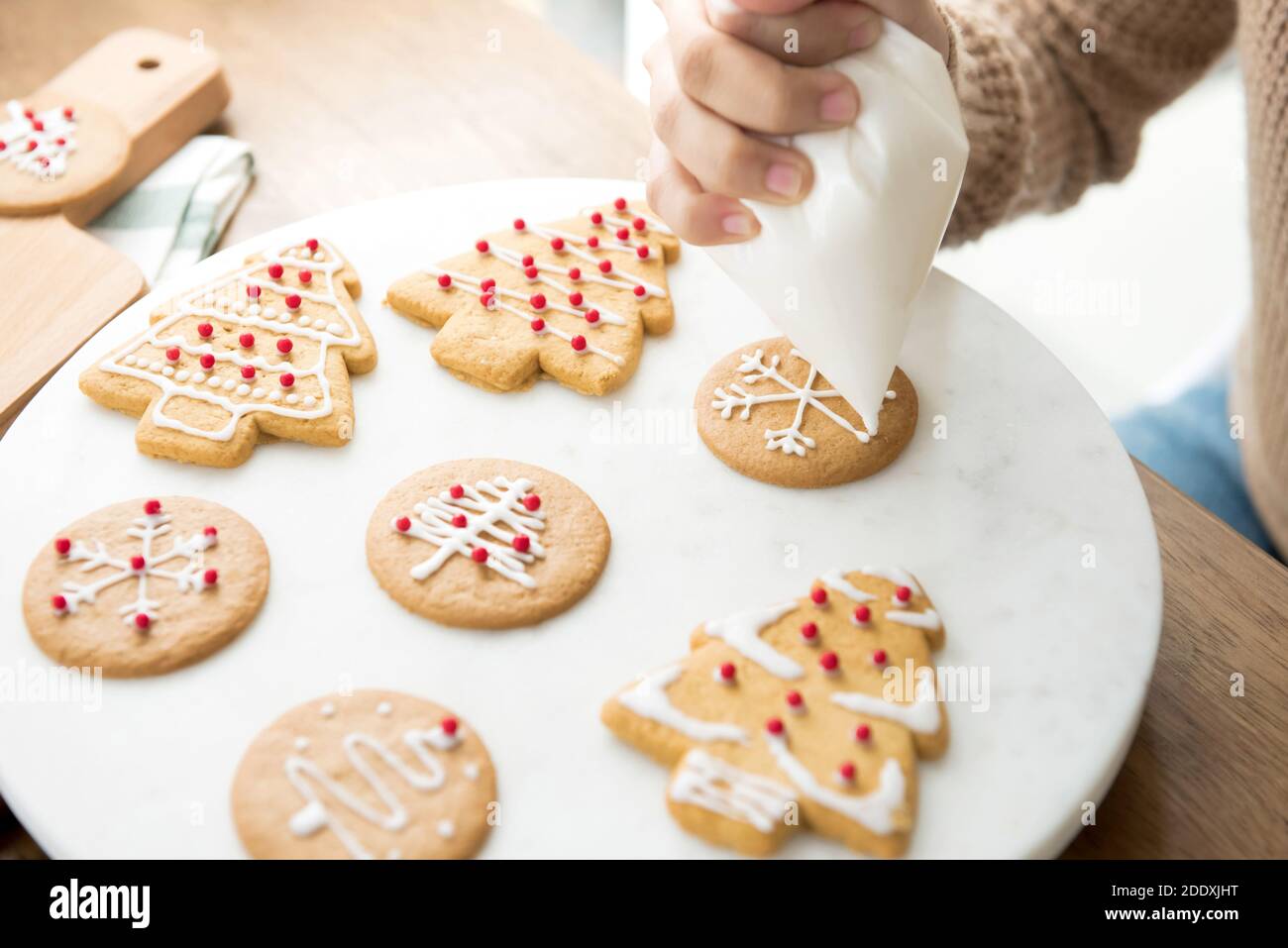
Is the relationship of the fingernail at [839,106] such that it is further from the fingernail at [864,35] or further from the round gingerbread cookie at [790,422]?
the round gingerbread cookie at [790,422]

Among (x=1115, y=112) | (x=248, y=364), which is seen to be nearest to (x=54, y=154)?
(x=248, y=364)

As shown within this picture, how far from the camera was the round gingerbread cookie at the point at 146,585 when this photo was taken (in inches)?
33.0

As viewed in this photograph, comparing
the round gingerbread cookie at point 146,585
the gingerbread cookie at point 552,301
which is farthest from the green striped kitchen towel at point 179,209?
the round gingerbread cookie at point 146,585

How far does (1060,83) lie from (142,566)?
3.67 feet

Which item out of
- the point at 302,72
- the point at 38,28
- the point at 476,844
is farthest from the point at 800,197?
the point at 38,28

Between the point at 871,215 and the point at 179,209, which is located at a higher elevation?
the point at 871,215

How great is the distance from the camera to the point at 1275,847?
2.70ft

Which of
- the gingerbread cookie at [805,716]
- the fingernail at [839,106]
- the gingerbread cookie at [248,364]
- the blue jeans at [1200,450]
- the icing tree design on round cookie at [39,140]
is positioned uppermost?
the fingernail at [839,106]

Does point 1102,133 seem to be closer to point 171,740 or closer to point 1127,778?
point 1127,778

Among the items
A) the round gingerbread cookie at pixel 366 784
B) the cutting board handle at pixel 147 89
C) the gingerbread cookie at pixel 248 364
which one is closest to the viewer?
the round gingerbread cookie at pixel 366 784

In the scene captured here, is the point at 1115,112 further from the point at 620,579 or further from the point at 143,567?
the point at 143,567

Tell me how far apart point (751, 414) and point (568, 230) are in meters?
0.32

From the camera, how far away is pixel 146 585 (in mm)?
880

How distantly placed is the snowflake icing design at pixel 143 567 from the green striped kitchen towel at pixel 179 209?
0.46 metres
